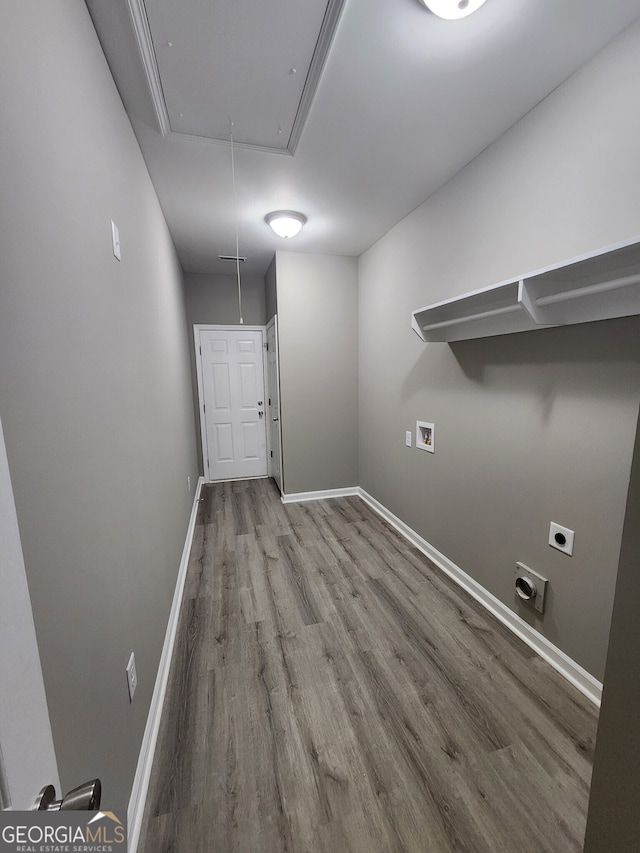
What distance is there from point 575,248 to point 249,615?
2.52m

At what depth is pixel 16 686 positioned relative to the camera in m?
0.43

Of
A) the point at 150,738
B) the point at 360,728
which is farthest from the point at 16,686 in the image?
the point at 360,728

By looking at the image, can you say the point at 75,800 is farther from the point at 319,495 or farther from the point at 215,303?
the point at 215,303

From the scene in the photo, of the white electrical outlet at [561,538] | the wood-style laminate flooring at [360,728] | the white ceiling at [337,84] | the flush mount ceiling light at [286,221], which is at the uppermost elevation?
the white ceiling at [337,84]

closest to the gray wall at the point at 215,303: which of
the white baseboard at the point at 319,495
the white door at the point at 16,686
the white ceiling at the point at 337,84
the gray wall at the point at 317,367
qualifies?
the gray wall at the point at 317,367

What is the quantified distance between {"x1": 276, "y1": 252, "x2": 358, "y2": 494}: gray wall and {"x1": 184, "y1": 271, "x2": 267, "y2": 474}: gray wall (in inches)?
47.0

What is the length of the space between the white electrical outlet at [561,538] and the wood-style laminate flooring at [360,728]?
605mm

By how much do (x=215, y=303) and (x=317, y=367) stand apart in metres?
1.74

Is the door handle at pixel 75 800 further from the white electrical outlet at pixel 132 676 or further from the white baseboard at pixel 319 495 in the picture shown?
the white baseboard at pixel 319 495

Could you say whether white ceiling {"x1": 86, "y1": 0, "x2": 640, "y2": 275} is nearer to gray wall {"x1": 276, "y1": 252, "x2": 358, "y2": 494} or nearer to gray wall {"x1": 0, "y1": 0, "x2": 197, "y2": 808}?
gray wall {"x1": 0, "y1": 0, "x2": 197, "y2": 808}

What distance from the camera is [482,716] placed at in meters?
1.50

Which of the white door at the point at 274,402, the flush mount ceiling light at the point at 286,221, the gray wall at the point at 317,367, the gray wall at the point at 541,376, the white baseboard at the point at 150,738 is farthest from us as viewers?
the white door at the point at 274,402

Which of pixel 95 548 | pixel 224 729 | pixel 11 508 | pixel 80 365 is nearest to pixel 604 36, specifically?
pixel 80 365

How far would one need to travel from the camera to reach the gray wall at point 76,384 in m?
0.68
